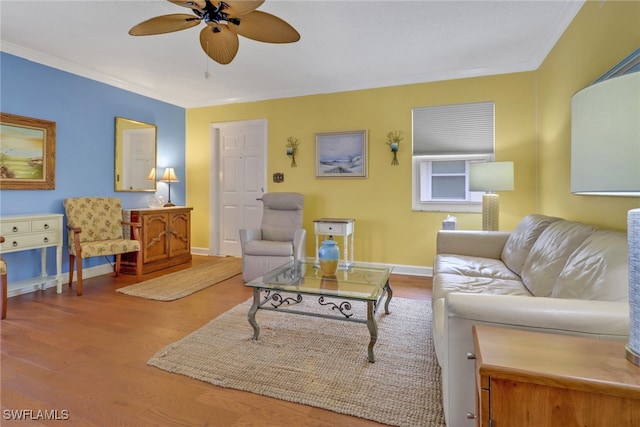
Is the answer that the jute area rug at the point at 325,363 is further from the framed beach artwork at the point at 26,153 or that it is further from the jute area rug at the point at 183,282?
the framed beach artwork at the point at 26,153

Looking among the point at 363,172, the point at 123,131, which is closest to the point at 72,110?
the point at 123,131

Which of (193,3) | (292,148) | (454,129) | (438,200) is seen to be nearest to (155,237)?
(292,148)

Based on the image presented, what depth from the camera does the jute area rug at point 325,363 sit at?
5.18 ft

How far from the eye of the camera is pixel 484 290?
192cm

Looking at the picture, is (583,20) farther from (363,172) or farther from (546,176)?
(363,172)

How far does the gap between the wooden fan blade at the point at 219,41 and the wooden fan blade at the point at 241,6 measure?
0.23m

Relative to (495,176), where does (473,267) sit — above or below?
below

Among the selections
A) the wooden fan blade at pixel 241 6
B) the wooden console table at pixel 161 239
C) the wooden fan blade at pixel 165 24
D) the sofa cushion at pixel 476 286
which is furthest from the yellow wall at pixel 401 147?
the wooden fan blade at pixel 165 24

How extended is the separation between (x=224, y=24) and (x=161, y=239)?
121 inches

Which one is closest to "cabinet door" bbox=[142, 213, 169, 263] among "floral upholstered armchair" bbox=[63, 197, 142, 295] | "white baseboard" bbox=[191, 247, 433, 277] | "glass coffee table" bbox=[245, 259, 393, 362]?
"floral upholstered armchair" bbox=[63, 197, 142, 295]

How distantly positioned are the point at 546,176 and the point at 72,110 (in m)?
5.23

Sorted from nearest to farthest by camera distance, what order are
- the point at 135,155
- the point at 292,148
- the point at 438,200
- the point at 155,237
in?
the point at 438,200 → the point at 155,237 → the point at 135,155 → the point at 292,148

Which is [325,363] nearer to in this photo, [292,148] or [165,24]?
[165,24]

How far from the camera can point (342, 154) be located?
14.2 ft
